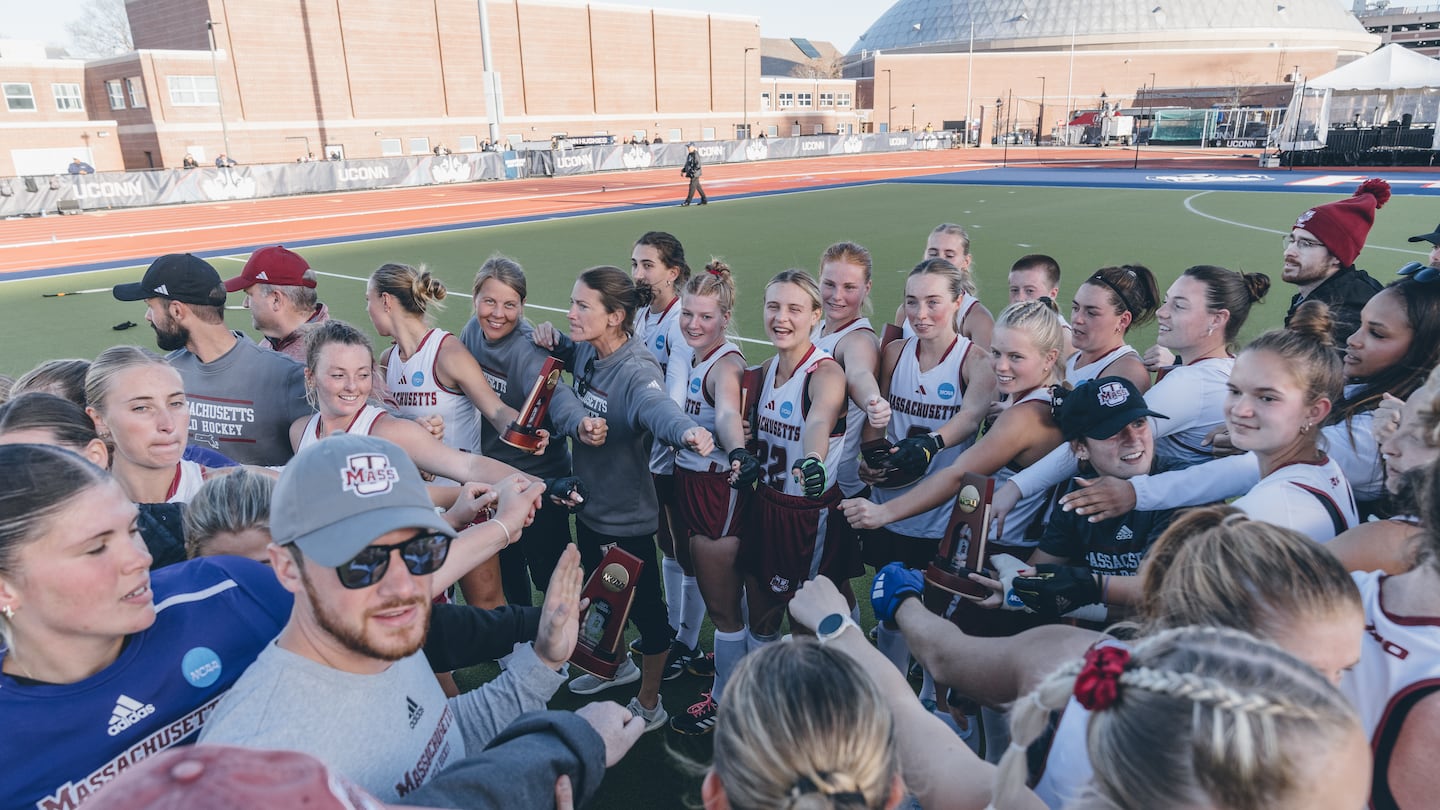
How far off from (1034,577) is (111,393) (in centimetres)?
343

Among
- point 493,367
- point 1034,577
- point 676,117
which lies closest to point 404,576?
point 1034,577

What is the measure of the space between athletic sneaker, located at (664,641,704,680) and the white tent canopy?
34140 mm

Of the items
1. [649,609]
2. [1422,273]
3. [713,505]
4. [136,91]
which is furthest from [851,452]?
[136,91]

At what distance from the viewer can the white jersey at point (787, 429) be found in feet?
12.8

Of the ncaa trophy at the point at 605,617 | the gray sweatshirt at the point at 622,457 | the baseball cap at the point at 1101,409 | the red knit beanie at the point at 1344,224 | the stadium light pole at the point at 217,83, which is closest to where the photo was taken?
the ncaa trophy at the point at 605,617

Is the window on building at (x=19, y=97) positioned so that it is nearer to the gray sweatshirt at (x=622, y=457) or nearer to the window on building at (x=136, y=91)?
the window on building at (x=136, y=91)

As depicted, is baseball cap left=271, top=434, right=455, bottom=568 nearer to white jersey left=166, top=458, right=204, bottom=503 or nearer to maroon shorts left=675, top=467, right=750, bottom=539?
white jersey left=166, top=458, right=204, bottom=503

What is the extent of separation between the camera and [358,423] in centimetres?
355

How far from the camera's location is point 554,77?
52000 mm

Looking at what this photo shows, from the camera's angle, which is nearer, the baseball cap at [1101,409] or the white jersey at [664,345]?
the baseball cap at [1101,409]

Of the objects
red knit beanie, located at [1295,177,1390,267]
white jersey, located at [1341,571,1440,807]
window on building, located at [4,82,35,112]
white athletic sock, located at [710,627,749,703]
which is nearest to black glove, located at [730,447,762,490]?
white athletic sock, located at [710,627,749,703]

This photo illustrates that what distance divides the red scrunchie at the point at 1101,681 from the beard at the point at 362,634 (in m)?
1.44

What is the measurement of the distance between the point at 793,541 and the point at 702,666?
109 centimetres

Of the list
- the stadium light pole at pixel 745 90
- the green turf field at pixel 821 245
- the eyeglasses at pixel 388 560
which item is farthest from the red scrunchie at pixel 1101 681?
the stadium light pole at pixel 745 90
